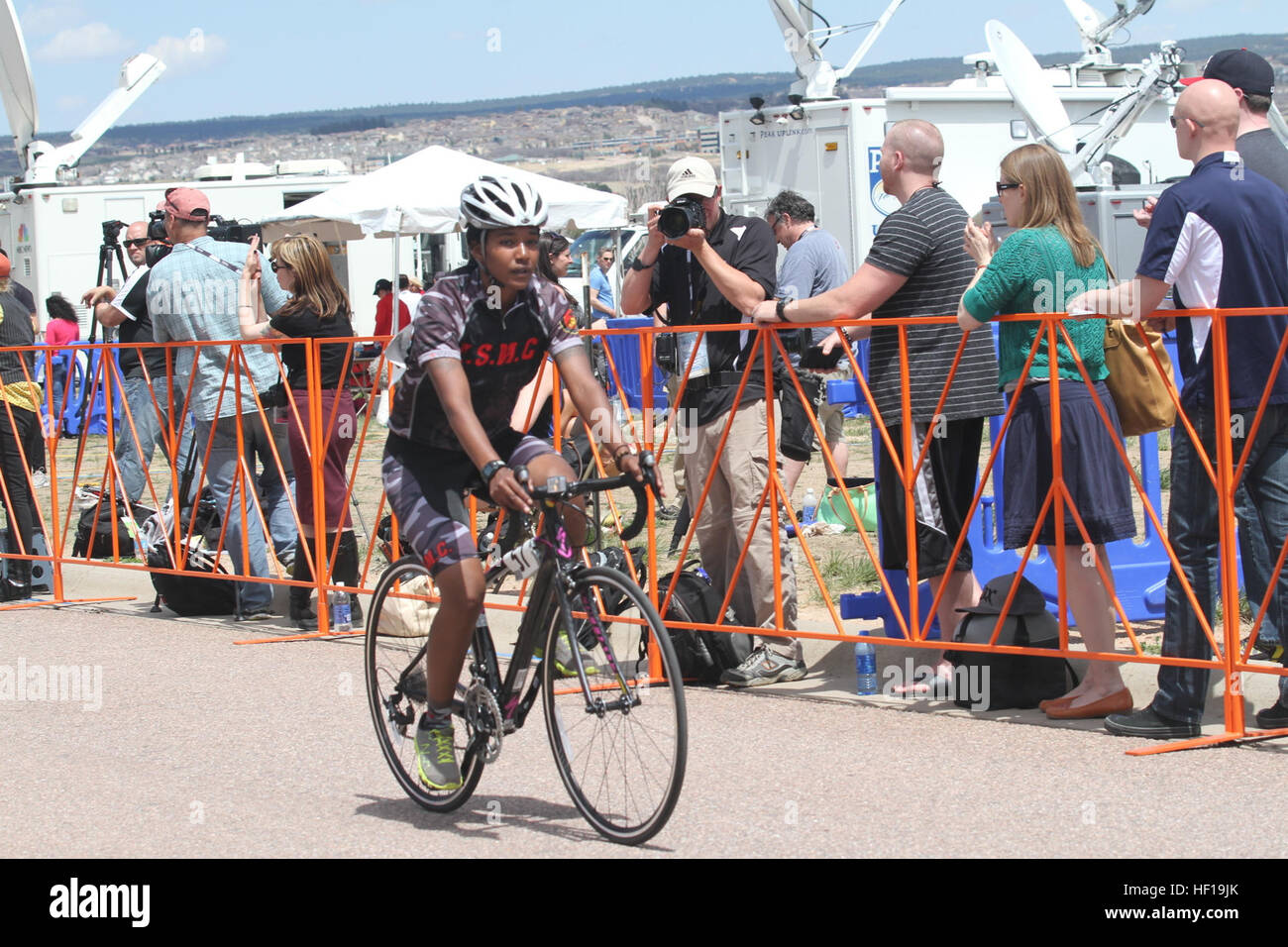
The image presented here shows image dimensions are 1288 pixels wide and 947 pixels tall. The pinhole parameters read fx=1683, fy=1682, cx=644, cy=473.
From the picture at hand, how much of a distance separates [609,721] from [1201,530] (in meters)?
2.31

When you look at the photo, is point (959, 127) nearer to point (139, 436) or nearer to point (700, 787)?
point (139, 436)

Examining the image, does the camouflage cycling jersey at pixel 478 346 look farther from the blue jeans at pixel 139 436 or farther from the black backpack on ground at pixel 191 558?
the blue jeans at pixel 139 436

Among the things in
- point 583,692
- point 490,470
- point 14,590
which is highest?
point 490,470

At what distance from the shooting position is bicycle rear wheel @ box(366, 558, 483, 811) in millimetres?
5160

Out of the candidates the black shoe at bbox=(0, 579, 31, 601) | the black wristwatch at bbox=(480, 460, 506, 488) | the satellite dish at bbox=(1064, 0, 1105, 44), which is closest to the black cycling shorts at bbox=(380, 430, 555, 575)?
the black wristwatch at bbox=(480, 460, 506, 488)

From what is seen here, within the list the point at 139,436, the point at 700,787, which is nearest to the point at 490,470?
the point at 700,787

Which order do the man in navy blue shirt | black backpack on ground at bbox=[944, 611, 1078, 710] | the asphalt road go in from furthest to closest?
black backpack on ground at bbox=[944, 611, 1078, 710]
the man in navy blue shirt
the asphalt road

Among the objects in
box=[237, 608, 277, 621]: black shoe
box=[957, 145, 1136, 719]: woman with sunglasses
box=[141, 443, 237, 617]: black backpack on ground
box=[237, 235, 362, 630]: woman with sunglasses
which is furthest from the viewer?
box=[141, 443, 237, 617]: black backpack on ground

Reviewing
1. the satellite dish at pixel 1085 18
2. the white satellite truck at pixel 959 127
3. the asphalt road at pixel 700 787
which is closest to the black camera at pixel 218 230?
the asphalt road at pixel 700 787

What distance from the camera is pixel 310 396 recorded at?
28.0 ft

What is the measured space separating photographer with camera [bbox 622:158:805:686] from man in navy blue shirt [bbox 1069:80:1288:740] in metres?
1.66

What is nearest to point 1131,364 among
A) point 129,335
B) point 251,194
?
point 129,335

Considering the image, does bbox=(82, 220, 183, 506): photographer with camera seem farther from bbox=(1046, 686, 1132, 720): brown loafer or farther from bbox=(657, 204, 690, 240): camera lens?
bbox=(1046, 686, 1132, 720): brown loafer

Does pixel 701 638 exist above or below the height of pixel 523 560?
below
